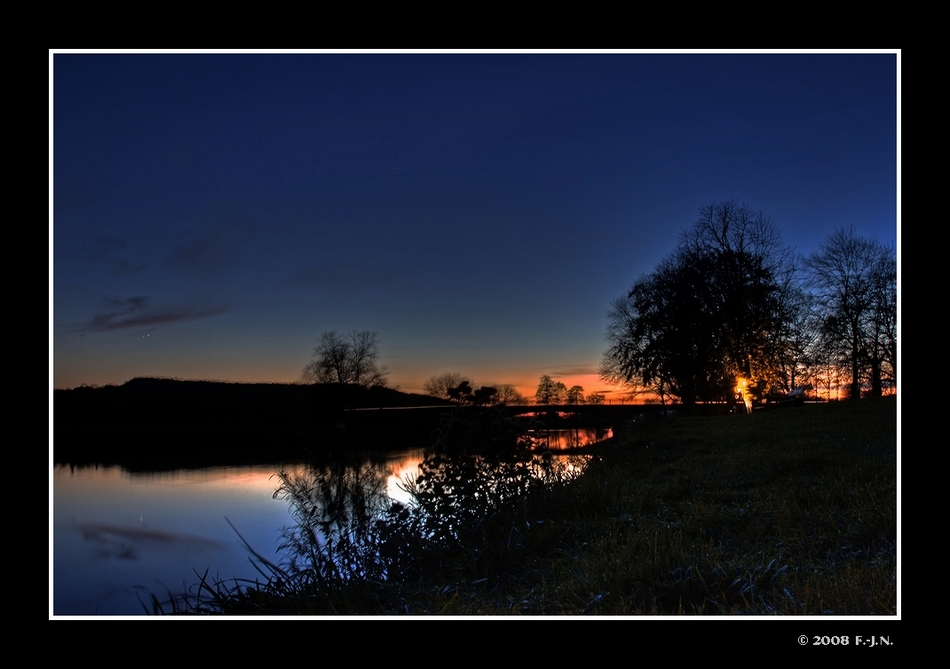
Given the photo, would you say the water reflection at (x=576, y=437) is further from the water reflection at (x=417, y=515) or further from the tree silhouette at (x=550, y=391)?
the water reflection at (x=417, y=515)

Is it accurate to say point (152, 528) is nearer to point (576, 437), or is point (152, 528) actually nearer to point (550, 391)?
point (550, 391)

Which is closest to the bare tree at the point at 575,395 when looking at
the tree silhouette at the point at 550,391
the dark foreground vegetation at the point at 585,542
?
the tree silhouette at the point at 550,391

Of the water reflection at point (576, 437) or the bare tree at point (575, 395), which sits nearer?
the bare tree at point (575, 395)

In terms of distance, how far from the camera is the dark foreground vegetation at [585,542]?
3.79 meters

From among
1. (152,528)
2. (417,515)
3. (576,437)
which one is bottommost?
(152,528)

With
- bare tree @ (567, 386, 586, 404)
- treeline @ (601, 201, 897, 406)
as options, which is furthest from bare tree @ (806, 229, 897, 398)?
bare tree @ (567, 386, 586, 404)

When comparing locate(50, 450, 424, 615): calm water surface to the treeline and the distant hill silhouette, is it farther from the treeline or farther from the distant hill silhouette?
the treeline

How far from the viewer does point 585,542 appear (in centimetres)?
518

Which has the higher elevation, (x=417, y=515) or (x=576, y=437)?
(x=417, y=515)

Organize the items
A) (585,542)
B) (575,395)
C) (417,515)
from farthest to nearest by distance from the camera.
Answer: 1. (575,395)
2. (417,515)
3. (585,542)

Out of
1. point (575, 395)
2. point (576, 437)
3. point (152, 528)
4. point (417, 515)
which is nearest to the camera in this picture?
point (417, 515)

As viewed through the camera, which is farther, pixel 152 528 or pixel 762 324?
pixel 762 324

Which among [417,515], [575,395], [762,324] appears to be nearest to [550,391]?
[575,395]
